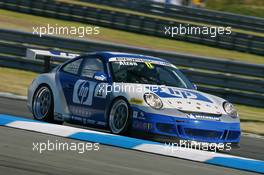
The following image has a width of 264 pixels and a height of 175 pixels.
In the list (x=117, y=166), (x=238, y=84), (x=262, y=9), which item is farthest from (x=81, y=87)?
(x=262, y=9)

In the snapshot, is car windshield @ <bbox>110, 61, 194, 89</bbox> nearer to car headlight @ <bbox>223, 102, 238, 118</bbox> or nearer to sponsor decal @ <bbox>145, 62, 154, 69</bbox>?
sponsor decal @ <bbox>145, 62, 154, 69</bbox>

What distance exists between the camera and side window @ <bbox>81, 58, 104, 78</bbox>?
10.2 metres

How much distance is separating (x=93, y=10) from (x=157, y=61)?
64.5 ft

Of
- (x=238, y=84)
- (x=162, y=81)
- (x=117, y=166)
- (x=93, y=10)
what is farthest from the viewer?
(x=93, y=10)

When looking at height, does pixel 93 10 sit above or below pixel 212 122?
above

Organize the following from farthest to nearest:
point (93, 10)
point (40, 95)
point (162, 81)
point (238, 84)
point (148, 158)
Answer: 1. point (93, 10)
2. point (238, 84)
3. point (40, 95)
4. point (162, 81)
5. point (148, 158)

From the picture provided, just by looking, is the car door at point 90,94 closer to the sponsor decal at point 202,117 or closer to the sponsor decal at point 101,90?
the sponsor decal at point 101,90

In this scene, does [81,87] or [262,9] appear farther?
[262,9]

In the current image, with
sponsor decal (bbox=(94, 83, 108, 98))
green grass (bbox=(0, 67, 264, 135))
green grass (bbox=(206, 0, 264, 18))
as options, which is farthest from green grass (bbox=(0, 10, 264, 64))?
green grass (bbox=(206, 0, 264, 18))

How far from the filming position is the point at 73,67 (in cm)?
1063

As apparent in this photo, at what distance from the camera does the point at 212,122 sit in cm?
916

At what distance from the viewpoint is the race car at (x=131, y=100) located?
9.05 m

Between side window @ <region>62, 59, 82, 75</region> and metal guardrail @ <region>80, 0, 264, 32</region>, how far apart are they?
20913mm

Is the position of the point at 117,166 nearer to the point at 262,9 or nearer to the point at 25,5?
the point at 25,5
